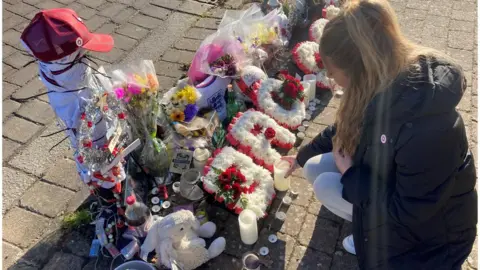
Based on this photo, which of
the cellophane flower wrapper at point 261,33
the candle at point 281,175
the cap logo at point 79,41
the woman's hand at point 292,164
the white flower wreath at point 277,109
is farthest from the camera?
the cellophane flower wrapper at point 261,33

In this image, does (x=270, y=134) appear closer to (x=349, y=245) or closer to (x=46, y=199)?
(x=349, y=245)

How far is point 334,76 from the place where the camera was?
87.5 inches

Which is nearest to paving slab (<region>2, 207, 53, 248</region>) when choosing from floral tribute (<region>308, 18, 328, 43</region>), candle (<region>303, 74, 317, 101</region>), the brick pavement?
the brick pavement

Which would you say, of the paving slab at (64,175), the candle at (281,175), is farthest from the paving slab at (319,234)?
the paving slab at (64,175)

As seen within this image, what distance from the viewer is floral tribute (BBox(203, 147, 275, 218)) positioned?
3.04m

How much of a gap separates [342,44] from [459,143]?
2.25 ft

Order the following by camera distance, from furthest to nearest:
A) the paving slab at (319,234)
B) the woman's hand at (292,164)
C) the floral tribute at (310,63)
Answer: the floral tribute at (310,63), the woman's hand at (292,164), the paving slab at (319,234)

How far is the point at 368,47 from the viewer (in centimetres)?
199

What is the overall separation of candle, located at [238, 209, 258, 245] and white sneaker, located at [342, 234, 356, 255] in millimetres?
572

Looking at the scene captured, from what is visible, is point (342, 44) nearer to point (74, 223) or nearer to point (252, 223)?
point (252, 223)

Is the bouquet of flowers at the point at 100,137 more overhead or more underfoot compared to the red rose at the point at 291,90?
more overhead

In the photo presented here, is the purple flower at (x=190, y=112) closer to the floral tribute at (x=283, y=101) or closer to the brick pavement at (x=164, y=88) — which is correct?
the floral tribute at (x=283, y=101)

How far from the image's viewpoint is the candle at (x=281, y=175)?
3.21m

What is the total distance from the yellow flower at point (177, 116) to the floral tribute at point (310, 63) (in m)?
1.35
